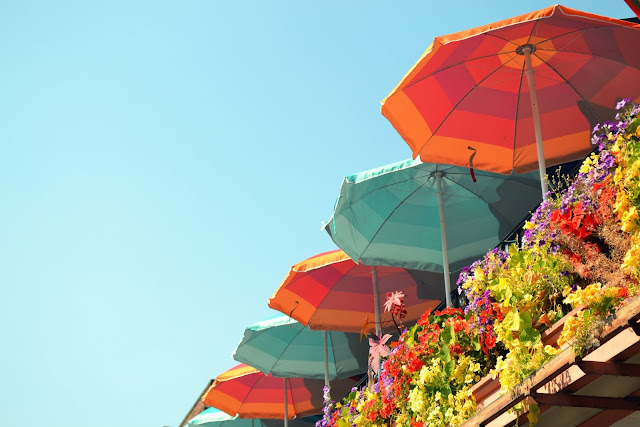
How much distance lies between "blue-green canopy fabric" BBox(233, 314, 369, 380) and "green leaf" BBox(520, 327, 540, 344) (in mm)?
8807

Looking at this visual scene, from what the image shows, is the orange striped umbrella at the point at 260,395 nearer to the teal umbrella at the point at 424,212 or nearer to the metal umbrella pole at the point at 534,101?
the teal umbrella at the point at 424,212

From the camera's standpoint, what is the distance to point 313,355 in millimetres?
14219

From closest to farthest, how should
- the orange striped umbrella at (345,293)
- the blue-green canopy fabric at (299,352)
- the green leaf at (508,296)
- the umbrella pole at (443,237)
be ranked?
the green leaf at (508,296) < the umbrella pole at (443,237) < the orange striped umbrella at (345,293) < the blue-green canopy fabric at (299,352)

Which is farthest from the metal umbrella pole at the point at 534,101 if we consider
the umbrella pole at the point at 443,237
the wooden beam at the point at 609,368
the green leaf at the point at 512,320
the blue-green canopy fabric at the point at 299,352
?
the blue-green canopy fabric at the point at 299,352

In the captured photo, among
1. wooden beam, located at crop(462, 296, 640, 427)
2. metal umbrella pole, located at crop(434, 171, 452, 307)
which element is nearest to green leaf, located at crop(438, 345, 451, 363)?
wooden beam, located at crop(462, 296, 640, 427)

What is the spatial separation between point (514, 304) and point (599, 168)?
3.49 ft

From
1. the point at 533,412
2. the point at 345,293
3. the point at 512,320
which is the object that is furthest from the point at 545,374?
the point at 345,293

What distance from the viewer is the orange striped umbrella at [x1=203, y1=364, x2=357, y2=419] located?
15977 millimetres

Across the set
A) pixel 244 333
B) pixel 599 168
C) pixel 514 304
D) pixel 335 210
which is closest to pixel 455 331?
pixel 514 304

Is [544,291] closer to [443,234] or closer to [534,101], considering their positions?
[534,101]

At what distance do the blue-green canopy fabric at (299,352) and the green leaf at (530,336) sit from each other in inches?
347

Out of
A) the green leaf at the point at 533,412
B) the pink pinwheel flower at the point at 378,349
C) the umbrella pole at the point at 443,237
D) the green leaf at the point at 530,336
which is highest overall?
the umbrella pole at the point at 443,237

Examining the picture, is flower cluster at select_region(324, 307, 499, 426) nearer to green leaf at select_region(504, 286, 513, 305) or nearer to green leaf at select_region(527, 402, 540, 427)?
green leaf at select_region(504, 286, 513, 305)

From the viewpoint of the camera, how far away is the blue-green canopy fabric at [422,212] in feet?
30.9
